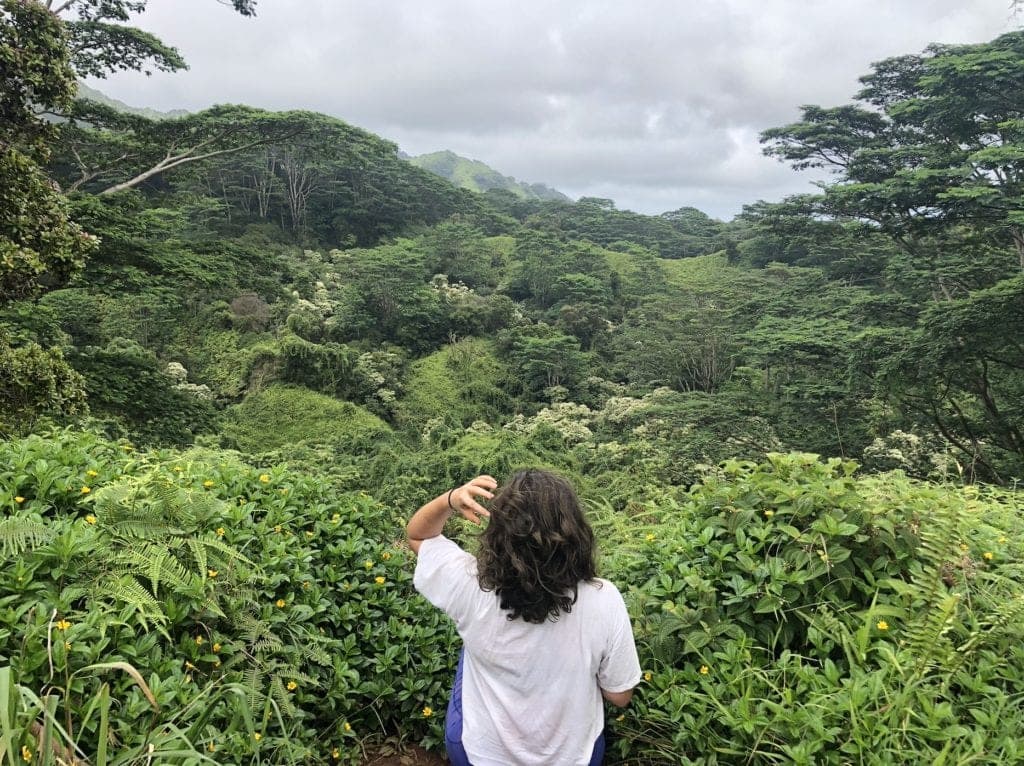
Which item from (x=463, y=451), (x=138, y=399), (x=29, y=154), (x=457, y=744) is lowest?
(x=463, y=451)

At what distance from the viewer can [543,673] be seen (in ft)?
4.54

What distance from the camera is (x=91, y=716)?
1275 millimetres

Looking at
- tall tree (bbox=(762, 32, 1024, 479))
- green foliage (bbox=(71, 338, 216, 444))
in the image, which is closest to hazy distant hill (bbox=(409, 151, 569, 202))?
tall tree (bbox=(762, 32, 1024, 479))

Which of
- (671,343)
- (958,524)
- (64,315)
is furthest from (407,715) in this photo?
(64,315)

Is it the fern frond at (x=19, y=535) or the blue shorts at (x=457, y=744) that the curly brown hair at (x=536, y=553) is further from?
the fern frond at (x=19, y=535)

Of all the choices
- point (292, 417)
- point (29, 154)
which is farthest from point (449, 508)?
point (292, 417)

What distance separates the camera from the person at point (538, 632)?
4.48ft

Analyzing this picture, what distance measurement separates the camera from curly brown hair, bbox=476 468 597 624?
53.2 inches

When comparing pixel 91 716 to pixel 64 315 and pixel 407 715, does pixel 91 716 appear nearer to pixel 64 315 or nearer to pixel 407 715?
pixel 407 715

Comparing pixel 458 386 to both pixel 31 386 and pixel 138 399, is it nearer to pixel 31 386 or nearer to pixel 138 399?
pixel 138 399

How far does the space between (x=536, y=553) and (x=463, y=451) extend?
5.14 meters

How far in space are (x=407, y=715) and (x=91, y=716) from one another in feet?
3.19

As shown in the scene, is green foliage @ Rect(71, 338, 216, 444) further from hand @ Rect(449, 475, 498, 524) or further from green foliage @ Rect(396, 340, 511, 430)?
green foliage @ Rect(396, 340, 511, 430)

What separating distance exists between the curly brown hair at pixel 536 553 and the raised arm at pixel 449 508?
126 millimetres
